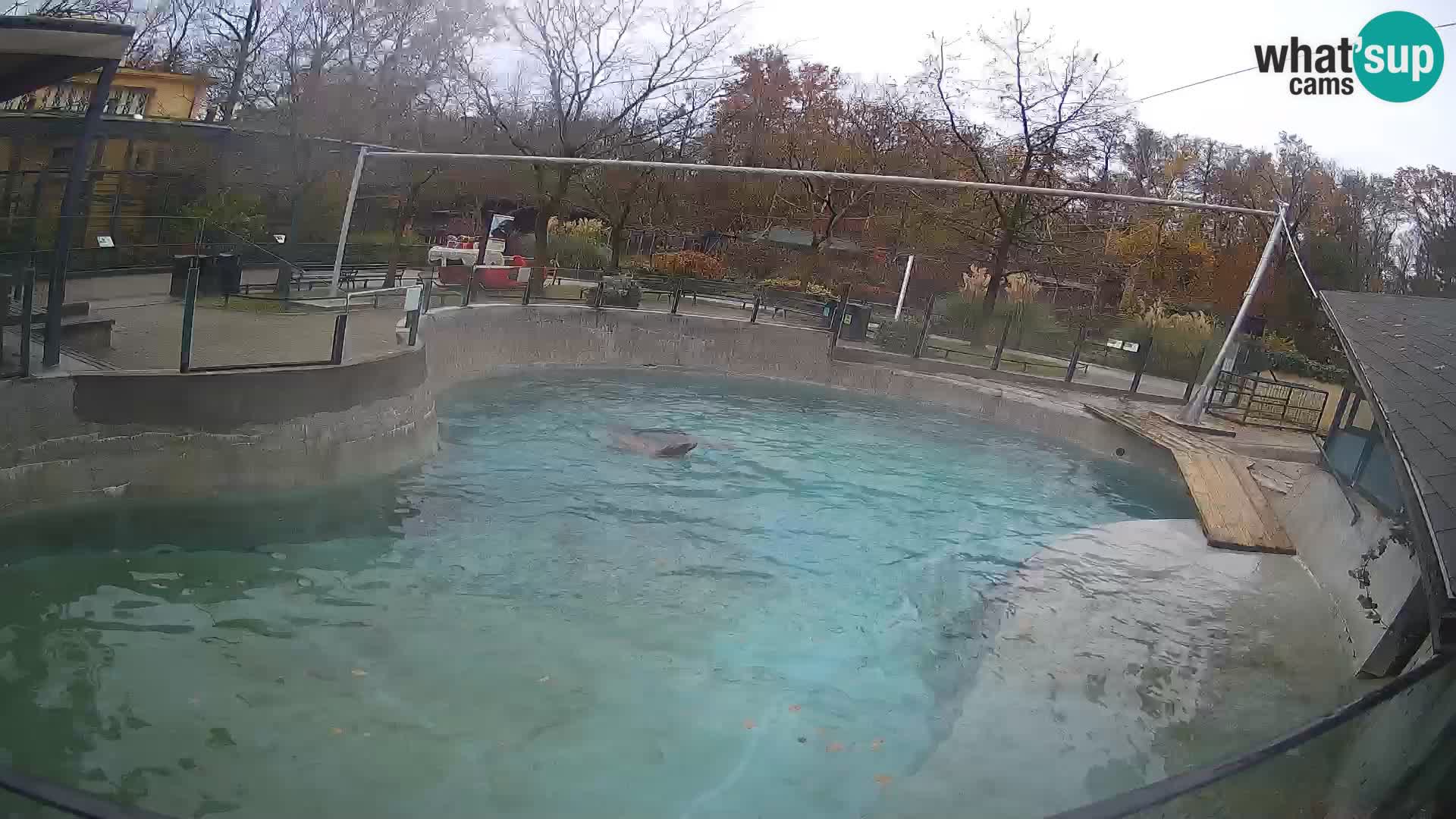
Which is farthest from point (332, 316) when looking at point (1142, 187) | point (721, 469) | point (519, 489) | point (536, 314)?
point (1142, 187)

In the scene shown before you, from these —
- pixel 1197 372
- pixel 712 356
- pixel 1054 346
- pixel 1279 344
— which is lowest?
pixel 712 356

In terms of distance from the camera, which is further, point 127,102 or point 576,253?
point 576,253

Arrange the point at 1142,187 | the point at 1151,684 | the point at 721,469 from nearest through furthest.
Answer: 1. the point at 1151,684
2. the point at 721,469
3. the point at 1142,187

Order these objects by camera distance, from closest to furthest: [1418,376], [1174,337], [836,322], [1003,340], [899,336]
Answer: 1. [1418,376]
2. [1003,340]
3. [836,322]
4. [899,336]
5. [1174,337]

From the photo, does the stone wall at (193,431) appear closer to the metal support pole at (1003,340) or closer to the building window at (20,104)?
the building window at (20,104)

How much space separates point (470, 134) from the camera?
2408 cm

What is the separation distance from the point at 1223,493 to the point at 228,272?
12.8 metres

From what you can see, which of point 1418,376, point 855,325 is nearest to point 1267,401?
point 855,325

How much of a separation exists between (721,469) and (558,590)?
5431 mm

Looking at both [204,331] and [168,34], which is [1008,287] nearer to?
[168,34]

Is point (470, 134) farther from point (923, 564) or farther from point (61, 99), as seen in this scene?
point (923, 564)

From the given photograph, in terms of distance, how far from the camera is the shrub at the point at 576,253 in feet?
88.9

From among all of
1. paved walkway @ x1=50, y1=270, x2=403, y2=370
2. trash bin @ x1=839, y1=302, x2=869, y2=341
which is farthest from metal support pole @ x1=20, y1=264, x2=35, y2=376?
trash bin @ x1=839, y1=302, x2=869, y2=341

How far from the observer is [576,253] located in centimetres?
2752
